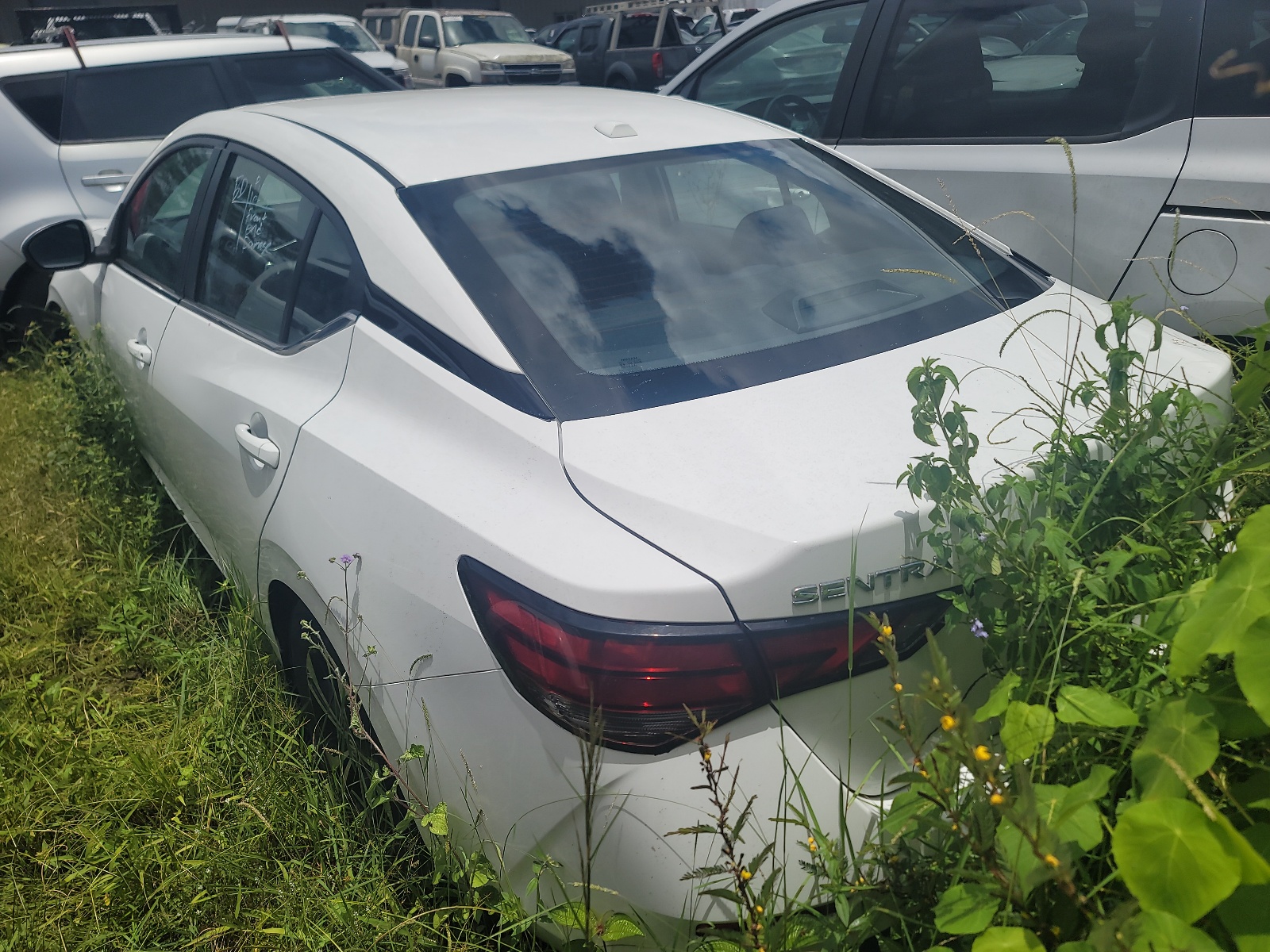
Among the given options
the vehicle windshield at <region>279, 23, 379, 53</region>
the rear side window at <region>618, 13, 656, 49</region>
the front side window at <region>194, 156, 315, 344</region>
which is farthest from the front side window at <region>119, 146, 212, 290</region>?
the rear side window at <region>618, 13, 656, 49</region>

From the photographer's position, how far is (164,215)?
11.8ft

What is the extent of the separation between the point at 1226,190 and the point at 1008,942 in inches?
105

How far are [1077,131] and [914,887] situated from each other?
2.93 m

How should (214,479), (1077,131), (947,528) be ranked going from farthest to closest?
(1077,131) < (214,479) < (947,528)

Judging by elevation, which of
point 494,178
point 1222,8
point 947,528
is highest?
point 1222,8

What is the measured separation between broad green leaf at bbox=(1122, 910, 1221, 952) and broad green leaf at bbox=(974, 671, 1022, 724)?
375 mm

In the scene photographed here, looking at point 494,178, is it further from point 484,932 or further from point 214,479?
point 484,932

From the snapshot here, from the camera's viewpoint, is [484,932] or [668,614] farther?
[484,932]

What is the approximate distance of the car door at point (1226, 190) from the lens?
9.80ft

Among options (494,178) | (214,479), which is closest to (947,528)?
(494,178)

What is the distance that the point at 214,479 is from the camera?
2.70m

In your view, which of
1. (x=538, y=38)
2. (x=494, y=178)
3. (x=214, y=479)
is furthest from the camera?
(x=538, y=38)

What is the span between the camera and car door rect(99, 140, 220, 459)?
327 centimetres

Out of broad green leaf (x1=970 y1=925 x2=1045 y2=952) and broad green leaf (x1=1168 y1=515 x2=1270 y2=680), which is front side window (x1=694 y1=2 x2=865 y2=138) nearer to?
broad green leaf (x1=1168 y1=515 x2=1270 y2=680)
